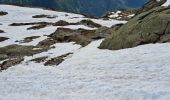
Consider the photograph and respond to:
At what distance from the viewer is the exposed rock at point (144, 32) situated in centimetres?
3450

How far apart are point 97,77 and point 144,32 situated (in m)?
9.94

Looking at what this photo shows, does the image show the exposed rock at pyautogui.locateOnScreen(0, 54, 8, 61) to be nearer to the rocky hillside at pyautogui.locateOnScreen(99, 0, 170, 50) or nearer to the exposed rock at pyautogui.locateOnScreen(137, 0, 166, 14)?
the rocky hillside at pyautogui.locateOnScreen(99, 0, 170, 50)

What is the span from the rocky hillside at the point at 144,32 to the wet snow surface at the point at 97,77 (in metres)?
1.33

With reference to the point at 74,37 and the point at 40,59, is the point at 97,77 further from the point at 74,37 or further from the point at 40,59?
the point at 74,37

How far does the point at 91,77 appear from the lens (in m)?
28.2

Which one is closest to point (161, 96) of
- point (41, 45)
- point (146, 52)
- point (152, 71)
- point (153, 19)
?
point (152, 71)

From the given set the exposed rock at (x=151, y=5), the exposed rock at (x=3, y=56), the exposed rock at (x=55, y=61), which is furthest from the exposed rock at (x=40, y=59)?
the exposed rock at (x=151, y=5)

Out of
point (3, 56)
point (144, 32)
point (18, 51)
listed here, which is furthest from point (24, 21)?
point (144, 32)

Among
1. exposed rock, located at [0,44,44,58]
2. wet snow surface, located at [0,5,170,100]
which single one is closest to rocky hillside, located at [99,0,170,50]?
wet snow surface, located at [0,5,170,100]

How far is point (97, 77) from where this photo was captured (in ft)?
91.5

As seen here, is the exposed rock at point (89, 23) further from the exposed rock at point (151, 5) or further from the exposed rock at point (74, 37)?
the exposed rock at point (151, 5)

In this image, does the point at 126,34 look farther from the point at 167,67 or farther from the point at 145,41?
the point at 167,67

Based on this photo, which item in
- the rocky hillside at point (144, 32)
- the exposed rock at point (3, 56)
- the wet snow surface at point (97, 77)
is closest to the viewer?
the wet snow surface at point (97, 77)

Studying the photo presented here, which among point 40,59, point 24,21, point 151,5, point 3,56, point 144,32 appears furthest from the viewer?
point 24,21
